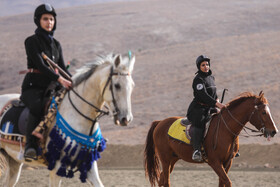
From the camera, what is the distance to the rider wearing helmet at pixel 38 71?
6.39m

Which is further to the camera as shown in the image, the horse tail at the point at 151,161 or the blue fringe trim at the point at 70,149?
the horse tail at the point at 151,161

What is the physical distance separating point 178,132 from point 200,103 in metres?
1.01

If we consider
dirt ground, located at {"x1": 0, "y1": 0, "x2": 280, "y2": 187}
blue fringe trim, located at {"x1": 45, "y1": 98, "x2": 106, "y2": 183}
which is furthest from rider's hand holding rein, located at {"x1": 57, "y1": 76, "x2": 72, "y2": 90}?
dirt ground, located at {"x1": 0, "y1": 0, "x2": 280, "y2": 187}

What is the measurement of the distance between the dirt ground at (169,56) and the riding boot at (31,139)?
7250mm

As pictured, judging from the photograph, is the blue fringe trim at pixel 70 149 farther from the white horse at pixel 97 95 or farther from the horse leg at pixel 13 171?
the horse leg at pixel 13 171

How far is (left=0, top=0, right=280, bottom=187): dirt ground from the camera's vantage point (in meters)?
18.3

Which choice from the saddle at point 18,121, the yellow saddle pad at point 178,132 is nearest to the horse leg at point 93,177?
the saddle at point 18,121

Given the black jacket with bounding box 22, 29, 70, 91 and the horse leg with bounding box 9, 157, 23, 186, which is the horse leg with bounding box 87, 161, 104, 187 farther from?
the horse leg with bounding box 9, 157, 23, 186

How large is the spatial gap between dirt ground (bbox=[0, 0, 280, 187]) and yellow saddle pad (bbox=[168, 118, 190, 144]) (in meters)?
3.60

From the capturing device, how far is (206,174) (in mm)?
15820

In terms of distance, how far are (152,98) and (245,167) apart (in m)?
21.0

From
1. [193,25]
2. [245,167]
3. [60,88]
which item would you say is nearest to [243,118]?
[60,88]

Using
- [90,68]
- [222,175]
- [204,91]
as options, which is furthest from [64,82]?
[222,175]

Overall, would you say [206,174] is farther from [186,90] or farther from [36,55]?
[186,90]
